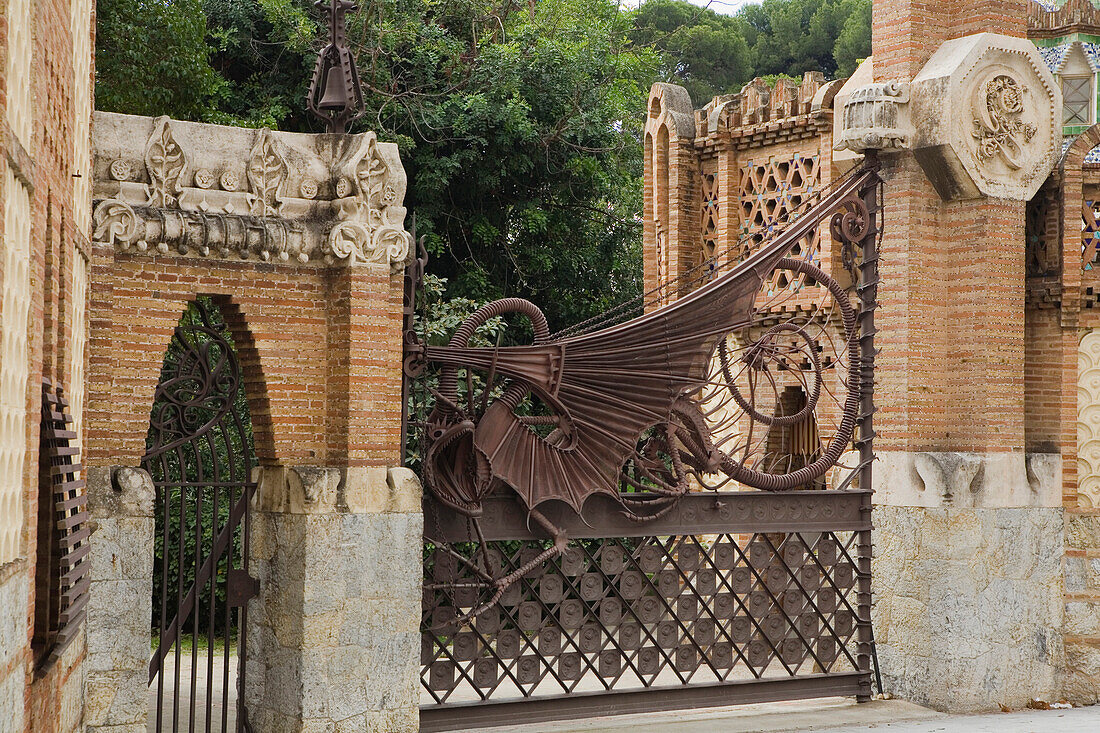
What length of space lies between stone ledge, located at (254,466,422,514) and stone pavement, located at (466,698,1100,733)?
2151 millimetres

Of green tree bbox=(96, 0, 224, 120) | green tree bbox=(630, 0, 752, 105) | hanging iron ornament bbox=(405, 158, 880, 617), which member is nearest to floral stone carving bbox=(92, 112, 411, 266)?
hanging iron ornament bbox=(405, 158, 880, 617)

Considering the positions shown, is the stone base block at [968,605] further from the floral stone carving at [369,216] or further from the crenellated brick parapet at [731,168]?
the floral stone carving at [369,216]

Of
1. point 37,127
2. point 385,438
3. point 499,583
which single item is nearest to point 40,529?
point 37,127

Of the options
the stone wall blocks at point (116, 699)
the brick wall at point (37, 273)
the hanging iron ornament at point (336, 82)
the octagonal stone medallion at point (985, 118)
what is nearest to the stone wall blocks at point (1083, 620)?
the octagonal stone medallion at point (985, 118)

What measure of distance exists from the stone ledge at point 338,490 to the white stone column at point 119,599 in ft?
2.56

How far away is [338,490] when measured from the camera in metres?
7.30

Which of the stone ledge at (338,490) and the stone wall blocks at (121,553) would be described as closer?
the stone wall blocks at (121,553)

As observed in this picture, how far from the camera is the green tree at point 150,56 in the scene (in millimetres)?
13180

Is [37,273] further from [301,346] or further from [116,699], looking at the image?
[116,699]

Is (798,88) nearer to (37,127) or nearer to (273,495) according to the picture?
(273,495)

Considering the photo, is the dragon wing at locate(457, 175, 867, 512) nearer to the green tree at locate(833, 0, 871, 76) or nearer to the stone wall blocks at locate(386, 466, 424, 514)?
the stone wall blocks at locate(386, 466, 424, 514)

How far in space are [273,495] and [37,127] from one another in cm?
313

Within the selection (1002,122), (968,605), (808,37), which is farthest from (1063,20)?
(808,37)

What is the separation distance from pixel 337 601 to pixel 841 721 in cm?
385
